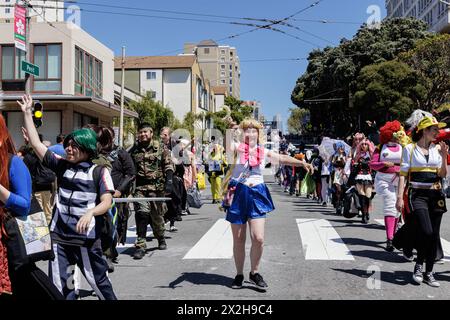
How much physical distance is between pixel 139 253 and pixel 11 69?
82.5 feet

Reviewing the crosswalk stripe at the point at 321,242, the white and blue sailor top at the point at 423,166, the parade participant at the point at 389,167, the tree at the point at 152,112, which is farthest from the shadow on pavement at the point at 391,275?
the tree at the point at 152,112

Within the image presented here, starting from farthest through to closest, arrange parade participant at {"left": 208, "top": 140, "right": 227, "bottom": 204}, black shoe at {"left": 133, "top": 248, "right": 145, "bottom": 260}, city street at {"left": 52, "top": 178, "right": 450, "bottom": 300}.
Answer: parade participant at {"left": 208, "top": 140, "right": 227, "bottom": 204}, black shoe at {"left": 133, "top": 248, "right": 145, "bottom": 260}, city street at {"left": 52, "top": 178, "right": 450, "bottom": 300}

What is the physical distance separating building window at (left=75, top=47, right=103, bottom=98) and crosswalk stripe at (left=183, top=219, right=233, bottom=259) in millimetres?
22264

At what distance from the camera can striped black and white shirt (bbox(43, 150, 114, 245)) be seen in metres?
4.05

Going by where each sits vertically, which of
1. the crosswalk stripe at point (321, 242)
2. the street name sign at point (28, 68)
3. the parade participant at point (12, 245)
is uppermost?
the street name sign at point (28, 68)

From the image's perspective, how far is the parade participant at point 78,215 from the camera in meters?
4.03

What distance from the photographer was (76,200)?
13.3ft

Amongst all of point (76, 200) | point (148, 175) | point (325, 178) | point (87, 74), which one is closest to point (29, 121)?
point (76, 200)

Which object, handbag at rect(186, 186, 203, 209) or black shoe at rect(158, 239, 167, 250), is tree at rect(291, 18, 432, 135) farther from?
black shoe at rect(158, 239, 167, 250)

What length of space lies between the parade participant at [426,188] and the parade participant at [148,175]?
3.34 metres

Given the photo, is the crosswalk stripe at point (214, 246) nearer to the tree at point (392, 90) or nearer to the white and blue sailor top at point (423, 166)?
the white and blue sailor top at point (423, 166)

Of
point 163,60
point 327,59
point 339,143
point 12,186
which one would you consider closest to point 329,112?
point 327,59

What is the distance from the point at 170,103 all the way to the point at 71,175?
203 ft

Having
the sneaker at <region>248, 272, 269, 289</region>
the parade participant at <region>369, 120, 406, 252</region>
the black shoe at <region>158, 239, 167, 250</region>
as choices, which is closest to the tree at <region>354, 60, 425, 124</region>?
the parade participant at <region>369, 120, 406, 252</region>
